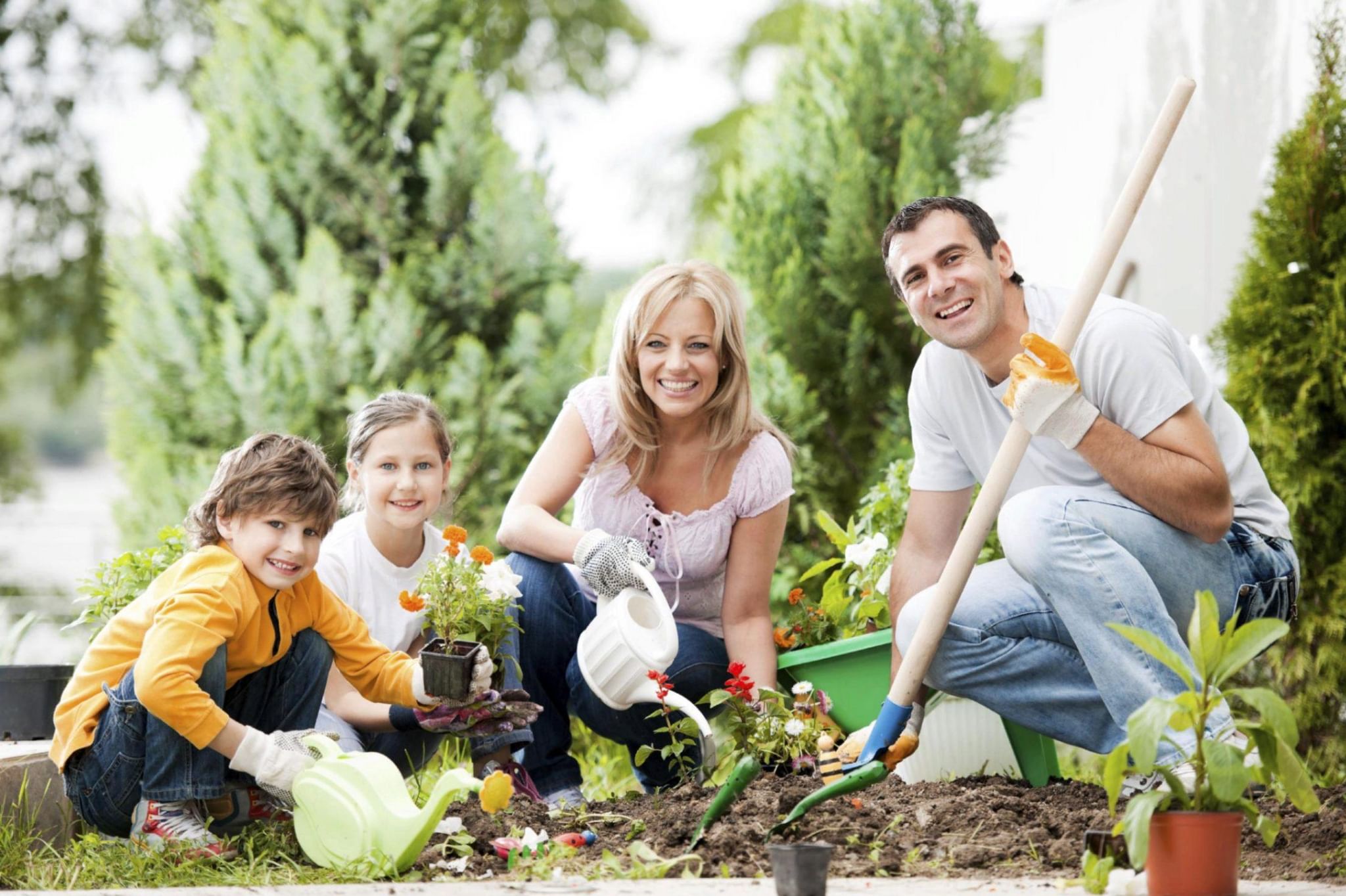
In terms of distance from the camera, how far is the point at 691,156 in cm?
1223

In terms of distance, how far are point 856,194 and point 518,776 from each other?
2174 mm

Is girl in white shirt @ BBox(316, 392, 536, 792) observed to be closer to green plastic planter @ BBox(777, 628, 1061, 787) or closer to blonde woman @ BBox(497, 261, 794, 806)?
Answer: blonde woman @ BBox(497, 261, 794, 806)

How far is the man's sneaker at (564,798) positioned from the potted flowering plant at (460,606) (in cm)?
31

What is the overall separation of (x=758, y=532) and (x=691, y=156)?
32.5ft

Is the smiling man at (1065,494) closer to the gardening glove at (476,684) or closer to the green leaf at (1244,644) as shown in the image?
the green leaf at (1244,644)

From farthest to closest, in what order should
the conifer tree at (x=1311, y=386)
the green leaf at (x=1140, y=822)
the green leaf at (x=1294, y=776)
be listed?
the conifer tree at (x=1311, y=386) → the green leaf at (x=1294, y=776) → the green leaf at (x=1140, y=822)

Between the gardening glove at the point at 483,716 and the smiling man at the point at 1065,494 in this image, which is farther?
the gardening glove at the point at 483,716

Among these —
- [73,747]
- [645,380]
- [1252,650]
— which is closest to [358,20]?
[645,380]

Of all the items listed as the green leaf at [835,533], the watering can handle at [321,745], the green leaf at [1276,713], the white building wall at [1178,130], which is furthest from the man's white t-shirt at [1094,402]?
the white building wall at [1178,130]

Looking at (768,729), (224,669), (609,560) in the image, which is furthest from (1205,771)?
(224,669)

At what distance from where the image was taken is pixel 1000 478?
216cm

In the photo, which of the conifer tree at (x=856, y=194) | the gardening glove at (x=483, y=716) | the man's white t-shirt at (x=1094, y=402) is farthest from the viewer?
the conifer tree at (x=856, y=194)

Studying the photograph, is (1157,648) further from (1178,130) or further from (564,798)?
(1178,130)

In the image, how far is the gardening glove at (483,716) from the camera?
234 cm
